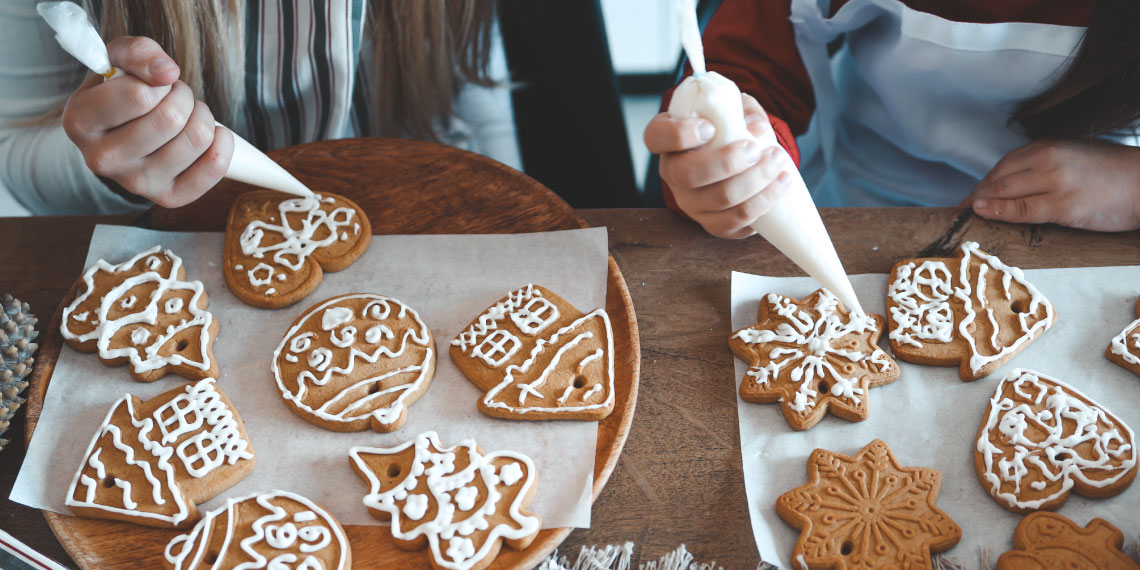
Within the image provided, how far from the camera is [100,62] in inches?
33.0

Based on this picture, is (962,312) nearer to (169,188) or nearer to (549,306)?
(549,306)

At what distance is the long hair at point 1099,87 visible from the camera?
93cm

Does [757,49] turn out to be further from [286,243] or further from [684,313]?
[286,243]

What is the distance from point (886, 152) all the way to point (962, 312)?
50cm

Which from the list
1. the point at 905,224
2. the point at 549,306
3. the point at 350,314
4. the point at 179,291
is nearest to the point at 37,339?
the point at 179,291

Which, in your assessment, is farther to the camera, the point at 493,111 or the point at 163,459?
the point at 493,111

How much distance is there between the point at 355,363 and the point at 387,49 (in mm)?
606

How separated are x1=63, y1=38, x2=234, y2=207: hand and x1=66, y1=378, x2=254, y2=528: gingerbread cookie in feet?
0.82

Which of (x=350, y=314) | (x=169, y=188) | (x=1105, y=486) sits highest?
(x=169, y=188)

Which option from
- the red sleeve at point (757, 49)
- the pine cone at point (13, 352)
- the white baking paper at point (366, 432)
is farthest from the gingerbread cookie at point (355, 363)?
the red sleeve at point (757, 49)

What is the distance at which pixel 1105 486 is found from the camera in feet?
2.65

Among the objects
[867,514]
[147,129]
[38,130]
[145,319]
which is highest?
[147,129]

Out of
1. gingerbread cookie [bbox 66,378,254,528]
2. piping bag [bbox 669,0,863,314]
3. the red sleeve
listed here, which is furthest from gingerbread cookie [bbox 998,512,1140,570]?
gingerbread cookie [bbox 66,378,254,528]

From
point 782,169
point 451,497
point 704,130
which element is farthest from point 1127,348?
point 451,497
